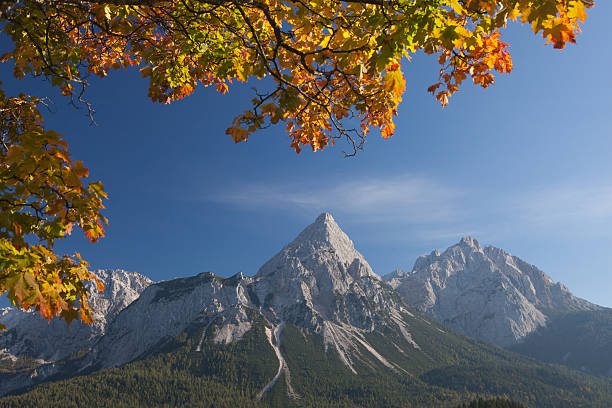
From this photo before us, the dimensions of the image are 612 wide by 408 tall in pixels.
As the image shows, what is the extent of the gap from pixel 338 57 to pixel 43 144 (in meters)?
4.23

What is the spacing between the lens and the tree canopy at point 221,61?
3.90m

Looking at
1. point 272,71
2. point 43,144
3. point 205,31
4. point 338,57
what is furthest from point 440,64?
point 43,144

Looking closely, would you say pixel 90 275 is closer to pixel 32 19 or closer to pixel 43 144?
pixel 43 144

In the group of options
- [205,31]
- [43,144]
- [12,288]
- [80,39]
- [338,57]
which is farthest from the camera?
[80,39]

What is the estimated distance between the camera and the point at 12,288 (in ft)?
11.1

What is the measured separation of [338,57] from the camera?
16.3 feet

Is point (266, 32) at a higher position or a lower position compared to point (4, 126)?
higher

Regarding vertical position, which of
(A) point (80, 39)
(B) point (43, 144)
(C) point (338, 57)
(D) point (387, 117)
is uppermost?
(A) point (80, 39)

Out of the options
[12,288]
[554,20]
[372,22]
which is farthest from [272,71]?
[12,288]

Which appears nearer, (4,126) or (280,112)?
(280,112)

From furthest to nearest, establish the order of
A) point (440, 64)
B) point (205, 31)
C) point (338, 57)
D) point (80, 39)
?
point (80, 39), point (205, 31), point (440, 64), point (338, 57)

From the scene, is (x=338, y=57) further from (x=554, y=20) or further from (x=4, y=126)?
(x=4, y=126)

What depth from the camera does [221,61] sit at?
19.8 feet

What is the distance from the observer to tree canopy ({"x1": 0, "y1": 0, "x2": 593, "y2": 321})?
3902 mm
